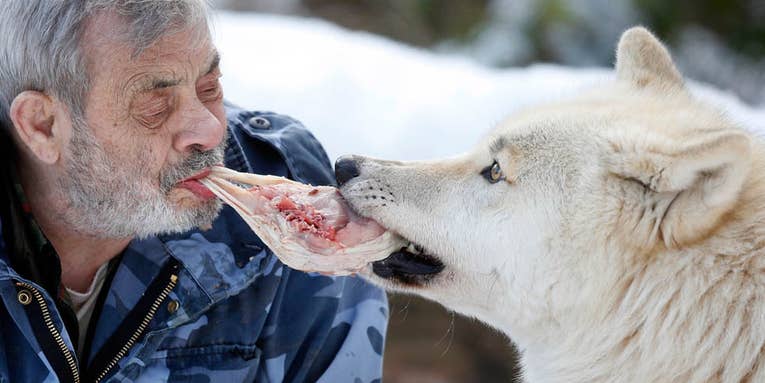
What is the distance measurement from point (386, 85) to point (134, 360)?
275cm

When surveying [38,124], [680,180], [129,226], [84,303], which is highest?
[680,180]

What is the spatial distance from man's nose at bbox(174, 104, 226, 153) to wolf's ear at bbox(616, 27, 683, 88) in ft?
3.90

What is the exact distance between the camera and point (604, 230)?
212cm

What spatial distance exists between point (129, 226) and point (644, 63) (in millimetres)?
1544

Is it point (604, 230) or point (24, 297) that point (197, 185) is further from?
point (604, 230)

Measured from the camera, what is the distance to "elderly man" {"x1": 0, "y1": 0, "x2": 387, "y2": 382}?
2.47 m

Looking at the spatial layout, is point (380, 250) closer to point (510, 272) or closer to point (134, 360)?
point (510, 272)

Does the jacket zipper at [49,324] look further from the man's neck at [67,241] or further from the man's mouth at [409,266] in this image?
the man's mouth at [409,266]

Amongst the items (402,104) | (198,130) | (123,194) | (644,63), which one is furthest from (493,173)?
(402,104)

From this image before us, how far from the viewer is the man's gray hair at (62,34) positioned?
2461mm

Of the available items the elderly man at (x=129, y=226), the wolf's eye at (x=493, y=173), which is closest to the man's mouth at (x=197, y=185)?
the elderly man at (x=129, y=226)

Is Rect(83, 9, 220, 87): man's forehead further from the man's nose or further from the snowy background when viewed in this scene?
the snowy background

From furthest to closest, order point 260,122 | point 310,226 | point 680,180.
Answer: point 260,122 < point 310,226 < point 680,180

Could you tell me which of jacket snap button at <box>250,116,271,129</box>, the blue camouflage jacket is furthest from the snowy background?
the blue camouflage jacket
